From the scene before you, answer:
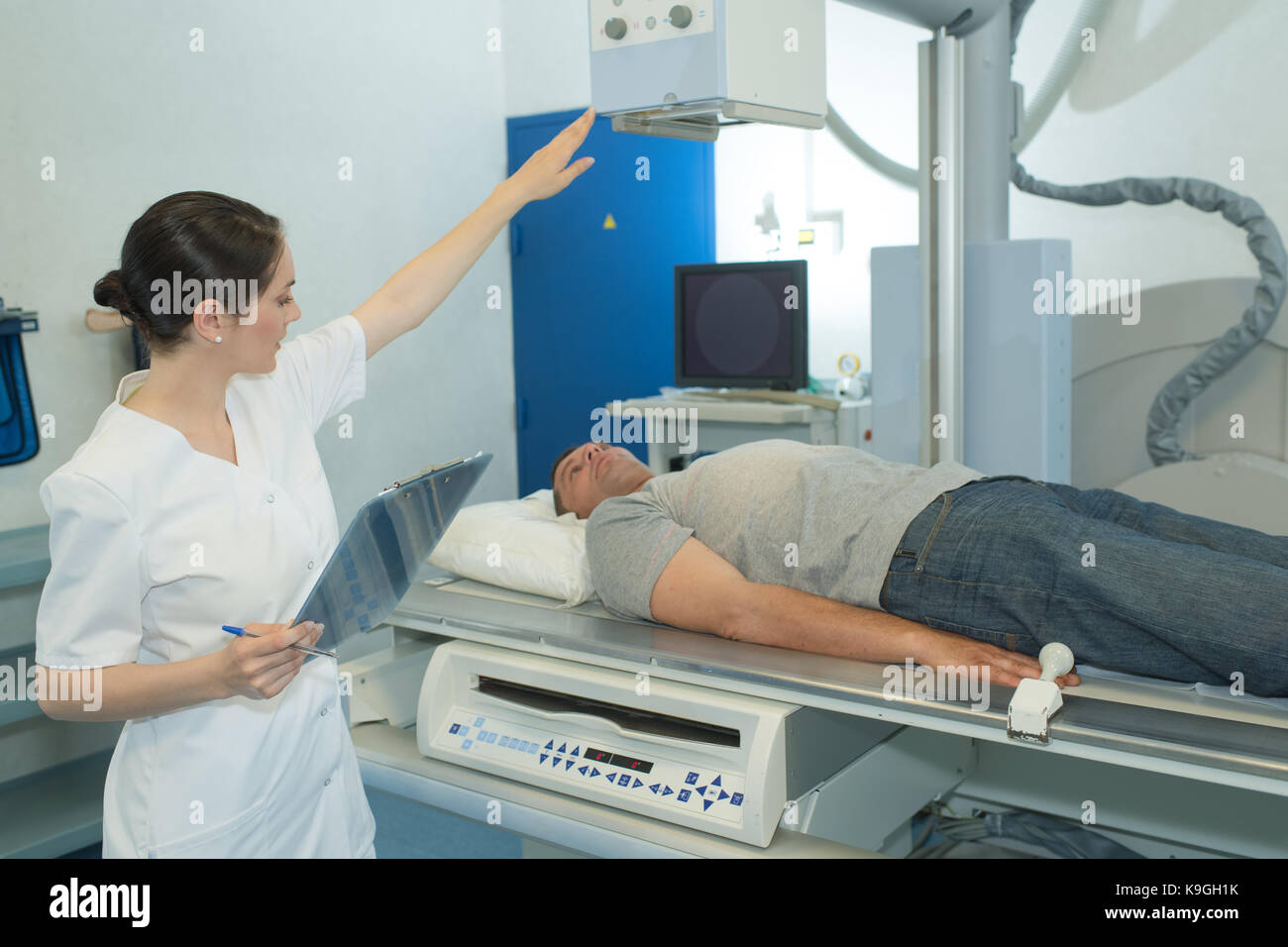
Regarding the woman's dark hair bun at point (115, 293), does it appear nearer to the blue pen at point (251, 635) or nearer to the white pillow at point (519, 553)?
the blue pen at point (251, 635)

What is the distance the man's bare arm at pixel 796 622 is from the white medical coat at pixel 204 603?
565mm

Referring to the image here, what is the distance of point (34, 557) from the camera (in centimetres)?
240

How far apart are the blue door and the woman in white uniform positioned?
8.76 ft

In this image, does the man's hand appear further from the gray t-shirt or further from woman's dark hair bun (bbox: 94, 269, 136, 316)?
woman's dark hair bun (bbox: 94, 269, 136, 316)

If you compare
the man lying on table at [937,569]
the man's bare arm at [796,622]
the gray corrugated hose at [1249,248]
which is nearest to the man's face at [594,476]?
the man lying on table at [937,569]

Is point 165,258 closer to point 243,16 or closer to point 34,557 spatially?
point 34,557

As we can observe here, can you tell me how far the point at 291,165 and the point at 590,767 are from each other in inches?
99.8

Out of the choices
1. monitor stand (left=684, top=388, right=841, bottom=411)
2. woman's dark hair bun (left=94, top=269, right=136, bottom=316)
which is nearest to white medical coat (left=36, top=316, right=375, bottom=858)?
woman's dark hair bun (left=94, top=269, right=136, bottom=316)

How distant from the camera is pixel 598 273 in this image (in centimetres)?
409

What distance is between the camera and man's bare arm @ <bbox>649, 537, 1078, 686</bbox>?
1.53m

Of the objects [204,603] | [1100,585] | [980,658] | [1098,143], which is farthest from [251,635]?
[1098,143]

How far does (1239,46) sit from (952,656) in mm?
2412

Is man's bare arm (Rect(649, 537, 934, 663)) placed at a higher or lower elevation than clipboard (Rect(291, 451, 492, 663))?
lower

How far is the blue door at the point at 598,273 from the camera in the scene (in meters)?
3.93
